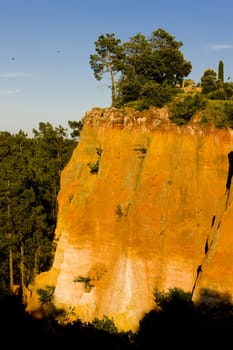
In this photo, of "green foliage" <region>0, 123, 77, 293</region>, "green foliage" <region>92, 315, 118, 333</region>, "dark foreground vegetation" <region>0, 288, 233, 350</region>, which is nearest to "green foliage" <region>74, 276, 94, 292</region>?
"dark foreground vegetation" <region>0, 288, 233, 350</region>

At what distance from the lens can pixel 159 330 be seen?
19672 mm

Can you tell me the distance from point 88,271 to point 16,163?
15037 mm

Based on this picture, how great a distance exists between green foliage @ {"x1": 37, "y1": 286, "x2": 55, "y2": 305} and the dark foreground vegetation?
1.43m

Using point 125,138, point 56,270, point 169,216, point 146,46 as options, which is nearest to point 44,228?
point 56,270

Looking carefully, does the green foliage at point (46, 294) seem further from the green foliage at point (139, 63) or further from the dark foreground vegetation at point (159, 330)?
the green foliage at point (139, 63)

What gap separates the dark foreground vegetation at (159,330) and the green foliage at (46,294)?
1.43 meters

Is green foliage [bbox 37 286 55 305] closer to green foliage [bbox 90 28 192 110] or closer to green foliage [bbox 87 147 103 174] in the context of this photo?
green foliage [bbox 87 147 103 174]

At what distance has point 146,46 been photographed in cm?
3775

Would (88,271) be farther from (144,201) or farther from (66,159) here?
(66,159)

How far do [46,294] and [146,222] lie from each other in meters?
10.6

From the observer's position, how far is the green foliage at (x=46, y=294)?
27672 mm

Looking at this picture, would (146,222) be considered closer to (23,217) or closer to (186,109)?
(186,109)

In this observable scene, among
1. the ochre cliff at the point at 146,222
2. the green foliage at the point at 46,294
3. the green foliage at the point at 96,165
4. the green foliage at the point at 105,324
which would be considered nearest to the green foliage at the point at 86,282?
the ochre cliff at the point at 146,222

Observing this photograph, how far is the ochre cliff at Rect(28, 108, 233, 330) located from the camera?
2098cm
